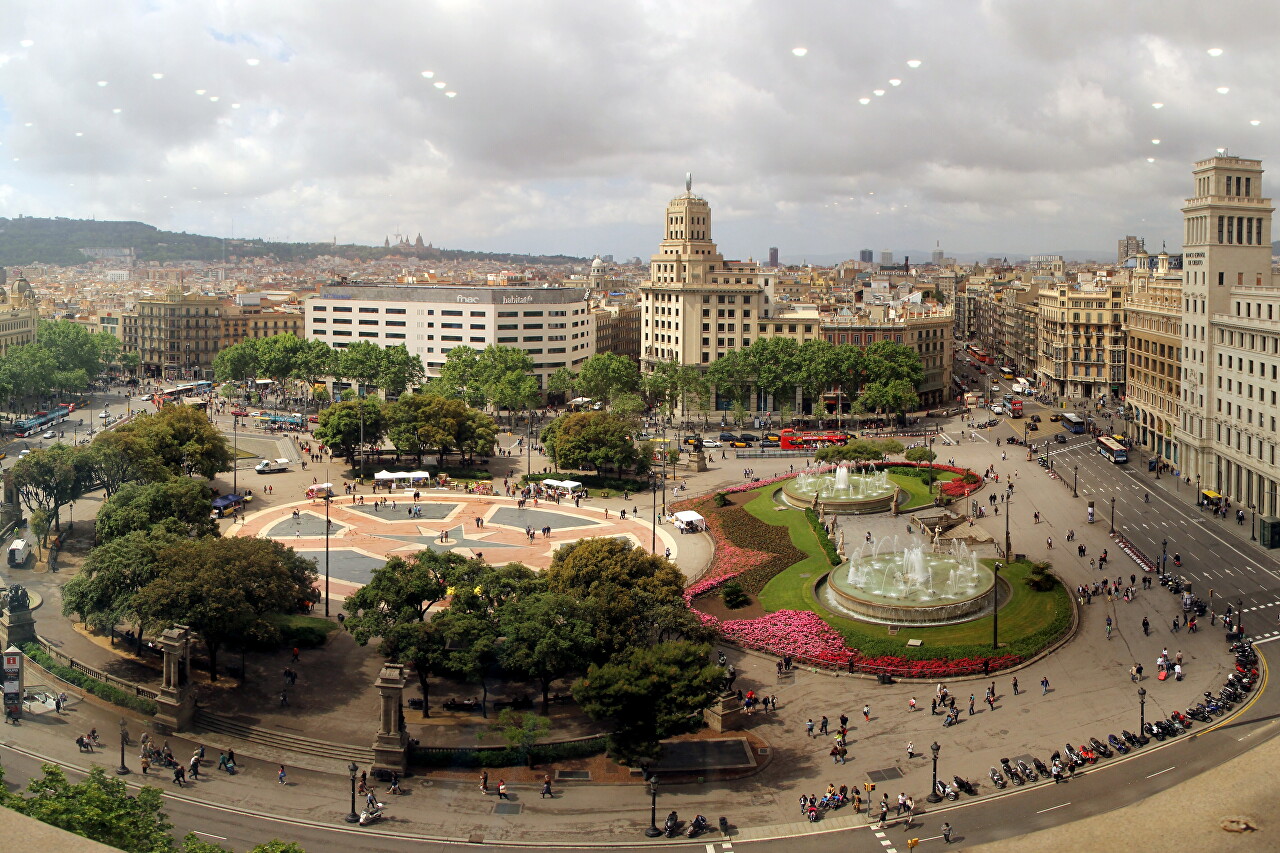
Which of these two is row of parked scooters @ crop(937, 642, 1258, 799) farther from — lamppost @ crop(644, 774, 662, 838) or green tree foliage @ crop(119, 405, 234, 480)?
green tree foliage @ crop(119, 405, 234, 480)

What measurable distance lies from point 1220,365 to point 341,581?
60947 mm

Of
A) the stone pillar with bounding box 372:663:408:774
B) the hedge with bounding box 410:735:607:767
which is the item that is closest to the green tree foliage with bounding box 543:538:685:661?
the hedge with bounding box 410:735:607:767

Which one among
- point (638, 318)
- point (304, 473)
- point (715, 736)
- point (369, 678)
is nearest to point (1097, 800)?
point (715, 736)

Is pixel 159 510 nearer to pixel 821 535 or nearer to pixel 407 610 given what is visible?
pixel 407 610

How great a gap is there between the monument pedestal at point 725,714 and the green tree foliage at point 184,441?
146 ft

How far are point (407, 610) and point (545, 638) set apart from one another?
6.27 meters

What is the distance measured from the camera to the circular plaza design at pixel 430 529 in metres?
65.5

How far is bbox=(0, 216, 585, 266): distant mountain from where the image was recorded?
8188 centimetres

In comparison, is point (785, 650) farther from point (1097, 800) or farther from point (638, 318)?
point (638, 318)

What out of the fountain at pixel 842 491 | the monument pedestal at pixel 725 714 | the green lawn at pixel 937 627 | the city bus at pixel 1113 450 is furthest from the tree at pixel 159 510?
the city bus at pixel 1113 450

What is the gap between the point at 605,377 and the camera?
389 ft

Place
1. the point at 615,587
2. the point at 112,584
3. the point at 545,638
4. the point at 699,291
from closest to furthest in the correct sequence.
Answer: the point at 545,638, the point at 615,587, the point at 112,584, the point at 699,291

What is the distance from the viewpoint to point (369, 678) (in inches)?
1853

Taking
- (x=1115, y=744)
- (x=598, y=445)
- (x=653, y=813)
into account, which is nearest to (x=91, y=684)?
(x=653, y=813)
